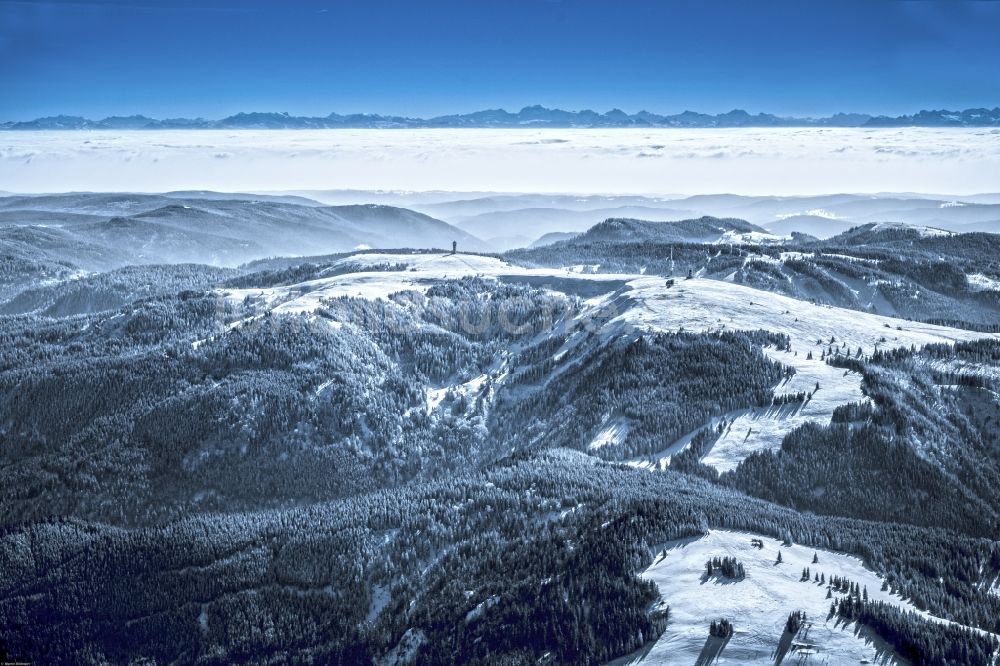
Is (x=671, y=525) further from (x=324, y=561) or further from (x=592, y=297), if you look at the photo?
(x=592, y=297)

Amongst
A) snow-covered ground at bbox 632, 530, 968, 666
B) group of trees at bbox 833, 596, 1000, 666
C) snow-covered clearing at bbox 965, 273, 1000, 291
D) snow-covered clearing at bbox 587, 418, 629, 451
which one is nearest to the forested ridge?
group of trees at bbox 833, 596, 1000, 666

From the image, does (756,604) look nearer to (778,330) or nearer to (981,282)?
Answer: (778,330)

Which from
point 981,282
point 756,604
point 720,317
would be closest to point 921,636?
point 756,604

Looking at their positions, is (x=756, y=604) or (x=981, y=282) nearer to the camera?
(x=756, y=604)

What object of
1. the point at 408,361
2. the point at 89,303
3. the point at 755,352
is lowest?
the point at 89,303

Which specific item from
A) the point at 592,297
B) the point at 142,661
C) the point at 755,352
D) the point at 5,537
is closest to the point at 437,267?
the point at 592,297

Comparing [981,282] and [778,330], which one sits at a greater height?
[778,330]

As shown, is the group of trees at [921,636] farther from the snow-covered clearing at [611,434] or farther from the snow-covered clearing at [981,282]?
the snow-covered clearing at [981,282]
